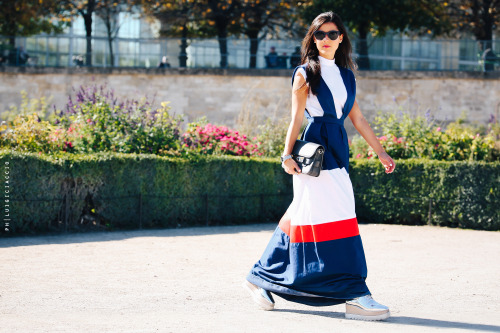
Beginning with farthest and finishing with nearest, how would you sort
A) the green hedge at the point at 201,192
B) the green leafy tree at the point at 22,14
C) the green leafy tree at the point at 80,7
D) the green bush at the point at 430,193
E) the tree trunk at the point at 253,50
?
the green leafy tree at the point at 80,7, the green leafy tree at the point at 22,14, the tree trunk at the point at 253,50, the green bush at the point at 430,193, the green hedge at the point at 201,192

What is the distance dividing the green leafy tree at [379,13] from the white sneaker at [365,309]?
68.8 feet

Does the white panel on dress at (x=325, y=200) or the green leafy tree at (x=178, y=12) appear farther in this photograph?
the green leafy tree at (x=178, y=12)

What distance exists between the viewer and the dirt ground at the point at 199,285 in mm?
5226

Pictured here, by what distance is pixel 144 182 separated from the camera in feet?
39.9

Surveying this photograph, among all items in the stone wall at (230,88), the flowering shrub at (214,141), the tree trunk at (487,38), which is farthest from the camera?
the stone wall at (230,88)

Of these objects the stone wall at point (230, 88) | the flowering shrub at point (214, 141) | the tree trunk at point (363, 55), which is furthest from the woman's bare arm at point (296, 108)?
the tree trunk at point (363, 55)

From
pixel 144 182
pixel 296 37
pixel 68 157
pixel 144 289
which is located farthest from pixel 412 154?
pixel 296 37

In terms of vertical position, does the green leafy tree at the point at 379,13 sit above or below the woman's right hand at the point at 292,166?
above

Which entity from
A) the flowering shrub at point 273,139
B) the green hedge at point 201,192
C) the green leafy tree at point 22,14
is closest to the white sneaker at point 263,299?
the green hedge at point 201,192

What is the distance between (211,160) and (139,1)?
53.1ft

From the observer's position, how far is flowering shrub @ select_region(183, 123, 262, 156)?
14164 mm

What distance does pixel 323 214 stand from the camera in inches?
213

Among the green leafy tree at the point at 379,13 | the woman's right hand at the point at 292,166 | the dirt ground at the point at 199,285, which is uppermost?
the green leafy tree at the point at 379,13

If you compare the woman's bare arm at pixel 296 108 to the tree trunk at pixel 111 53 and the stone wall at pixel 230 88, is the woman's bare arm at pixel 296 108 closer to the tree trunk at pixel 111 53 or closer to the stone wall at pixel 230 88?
the stone wall at pixel 230 88
